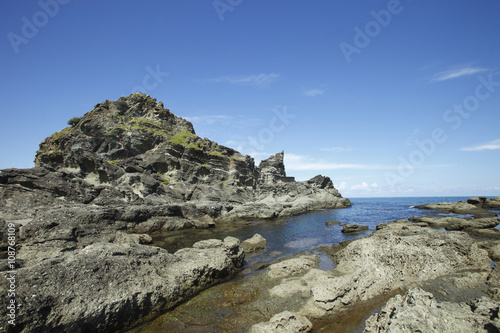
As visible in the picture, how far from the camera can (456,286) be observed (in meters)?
10.4

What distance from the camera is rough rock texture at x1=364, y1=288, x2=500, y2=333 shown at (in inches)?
231

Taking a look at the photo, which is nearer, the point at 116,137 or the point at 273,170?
the point at 116,137

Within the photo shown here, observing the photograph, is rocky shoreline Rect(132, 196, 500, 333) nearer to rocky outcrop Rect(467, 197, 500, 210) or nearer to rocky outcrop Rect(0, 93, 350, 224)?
rocky outcrop Rect(0, 93, 350, 224)

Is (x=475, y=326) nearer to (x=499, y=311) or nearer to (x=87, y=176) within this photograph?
(x=499, y=311)

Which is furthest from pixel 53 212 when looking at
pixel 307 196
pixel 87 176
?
pixel 307 196

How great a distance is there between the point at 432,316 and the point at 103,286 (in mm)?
10513

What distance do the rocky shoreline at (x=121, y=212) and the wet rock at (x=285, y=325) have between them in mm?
4215

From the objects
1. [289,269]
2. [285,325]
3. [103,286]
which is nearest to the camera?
[285,325]

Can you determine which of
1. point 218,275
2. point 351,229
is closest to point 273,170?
point 351,229

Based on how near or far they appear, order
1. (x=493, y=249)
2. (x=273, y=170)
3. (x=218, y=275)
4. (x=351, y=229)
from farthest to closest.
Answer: (x=273, y=170)
(x=351, y=229)
(x=493, y=249)
(x=218, y=275)

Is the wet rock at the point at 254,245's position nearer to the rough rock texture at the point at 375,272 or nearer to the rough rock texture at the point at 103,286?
the rough rock texture at the point at 375,272

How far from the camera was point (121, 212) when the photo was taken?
2716 centimetres

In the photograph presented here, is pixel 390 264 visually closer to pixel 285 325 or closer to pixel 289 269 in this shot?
pixel 289 269

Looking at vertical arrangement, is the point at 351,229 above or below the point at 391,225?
below
